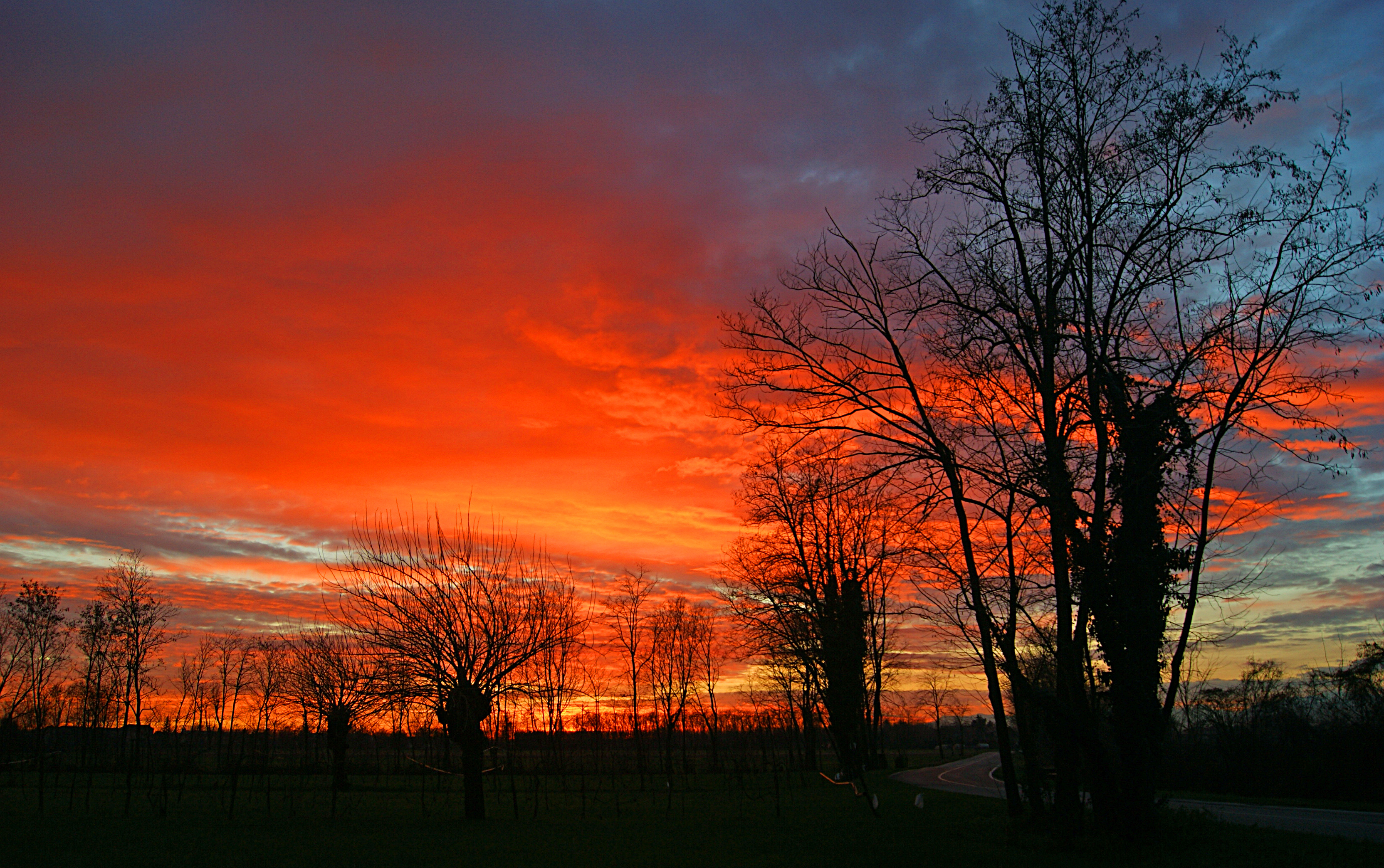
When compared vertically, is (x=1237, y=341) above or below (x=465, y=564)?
above

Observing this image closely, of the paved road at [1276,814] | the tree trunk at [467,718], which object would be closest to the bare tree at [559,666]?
the tree trunk at [467,718]

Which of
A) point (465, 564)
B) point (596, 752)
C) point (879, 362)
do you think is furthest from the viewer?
point (596, 752)

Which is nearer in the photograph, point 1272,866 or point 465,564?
point 1272,866

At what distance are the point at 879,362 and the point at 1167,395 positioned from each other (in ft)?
16.8

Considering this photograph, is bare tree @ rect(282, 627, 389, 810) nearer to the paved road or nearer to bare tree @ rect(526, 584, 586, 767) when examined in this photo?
bare tree @ rect(526, 584, 586, 767)

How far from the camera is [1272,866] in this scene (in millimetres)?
10859

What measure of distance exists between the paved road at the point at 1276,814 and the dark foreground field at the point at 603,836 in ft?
8.69

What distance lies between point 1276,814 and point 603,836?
753 inches

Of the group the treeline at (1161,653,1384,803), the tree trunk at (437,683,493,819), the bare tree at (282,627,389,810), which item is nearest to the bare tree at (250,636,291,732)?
the bare tree at (282,627,389,810)

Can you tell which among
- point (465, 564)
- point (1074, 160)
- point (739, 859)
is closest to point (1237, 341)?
point (1074, 160)

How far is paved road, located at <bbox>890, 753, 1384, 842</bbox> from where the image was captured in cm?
1673

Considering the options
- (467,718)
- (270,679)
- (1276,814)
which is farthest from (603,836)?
(270,679)

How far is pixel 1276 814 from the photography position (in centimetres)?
2192

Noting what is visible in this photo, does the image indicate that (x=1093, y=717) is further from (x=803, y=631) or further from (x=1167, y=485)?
(x=803, y=631)
